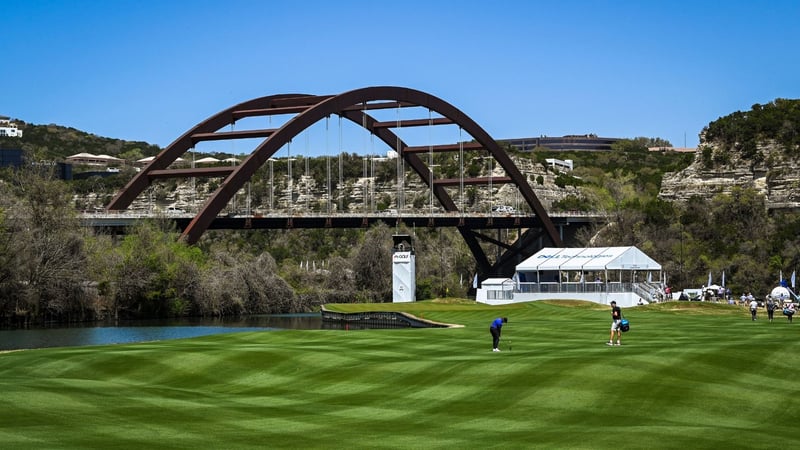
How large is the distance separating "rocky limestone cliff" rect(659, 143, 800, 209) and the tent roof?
4804 centimetres

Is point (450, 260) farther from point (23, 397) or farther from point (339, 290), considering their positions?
point (23, 397)

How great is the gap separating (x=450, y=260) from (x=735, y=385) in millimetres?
103715

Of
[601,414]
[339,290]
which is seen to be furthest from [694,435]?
[339,290]

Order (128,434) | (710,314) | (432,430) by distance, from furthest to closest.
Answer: (710,314)
(432,430)
(128,434)

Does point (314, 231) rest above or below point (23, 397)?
above

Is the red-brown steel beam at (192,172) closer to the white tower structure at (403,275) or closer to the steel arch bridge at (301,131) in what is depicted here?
the steel arch bridge at (301,131)

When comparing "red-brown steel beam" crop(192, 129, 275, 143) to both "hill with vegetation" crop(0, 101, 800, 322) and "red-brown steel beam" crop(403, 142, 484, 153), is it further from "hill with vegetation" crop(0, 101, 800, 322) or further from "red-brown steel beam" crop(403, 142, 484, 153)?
"red-brown steel beam" crop(403, 142, 484, 153)

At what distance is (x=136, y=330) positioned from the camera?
70.1 m

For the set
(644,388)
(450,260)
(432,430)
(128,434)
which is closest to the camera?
(128,434)

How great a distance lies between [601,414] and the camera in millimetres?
26719

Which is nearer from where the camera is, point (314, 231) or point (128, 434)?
point (128, 434)

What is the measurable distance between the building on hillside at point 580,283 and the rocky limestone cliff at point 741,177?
47692 mm

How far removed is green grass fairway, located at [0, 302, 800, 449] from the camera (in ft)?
77.0

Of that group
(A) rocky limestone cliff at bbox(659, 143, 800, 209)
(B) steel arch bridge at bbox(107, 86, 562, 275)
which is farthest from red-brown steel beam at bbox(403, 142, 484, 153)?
(A) rocky limestone cliff at bbox(659, 143, 800, 209)
